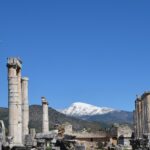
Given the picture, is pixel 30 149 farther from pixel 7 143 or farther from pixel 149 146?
pixel 149 146

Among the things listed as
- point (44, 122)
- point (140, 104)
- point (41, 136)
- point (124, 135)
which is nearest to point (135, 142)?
point (41, 136)

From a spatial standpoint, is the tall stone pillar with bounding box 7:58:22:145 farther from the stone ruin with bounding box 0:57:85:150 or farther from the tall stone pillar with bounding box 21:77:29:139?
the tall stone pillar with bounding box 21:77:29:139

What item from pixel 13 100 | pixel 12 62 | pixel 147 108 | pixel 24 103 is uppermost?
pixel 12 62

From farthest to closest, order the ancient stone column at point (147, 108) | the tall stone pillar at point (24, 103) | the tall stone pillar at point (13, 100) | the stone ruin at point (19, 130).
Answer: the ancient stone column at point (147, 108) → the tall stone pillar at point (24, 103) → the tall stone pillar at point (13, 100) → the stone ruin at point (19, 130)

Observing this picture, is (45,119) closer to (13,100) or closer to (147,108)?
(147,108)

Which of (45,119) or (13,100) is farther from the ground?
(13,100)

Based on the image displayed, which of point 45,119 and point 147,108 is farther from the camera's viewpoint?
point 147,108

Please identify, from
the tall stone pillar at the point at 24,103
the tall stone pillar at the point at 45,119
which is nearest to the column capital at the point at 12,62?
the tall stone pillar at the point at 24,103

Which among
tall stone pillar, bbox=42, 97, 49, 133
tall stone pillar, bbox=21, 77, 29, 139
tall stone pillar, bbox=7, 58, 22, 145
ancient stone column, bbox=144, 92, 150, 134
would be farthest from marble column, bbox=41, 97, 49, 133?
tall stone pillar, bbox=7, 58, 22, 145

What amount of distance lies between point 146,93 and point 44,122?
16089mm

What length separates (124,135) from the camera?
64.6m

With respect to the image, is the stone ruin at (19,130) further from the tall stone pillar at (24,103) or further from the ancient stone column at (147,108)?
the ancient stone column at (147,108)

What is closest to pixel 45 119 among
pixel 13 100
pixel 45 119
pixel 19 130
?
pixel 45 119

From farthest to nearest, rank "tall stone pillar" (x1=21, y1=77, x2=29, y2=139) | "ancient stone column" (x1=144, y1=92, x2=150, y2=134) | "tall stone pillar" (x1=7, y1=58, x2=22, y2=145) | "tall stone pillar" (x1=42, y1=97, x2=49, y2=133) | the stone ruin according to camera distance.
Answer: "ancient stone column" (x1=144, y1=92, x2=150, y2=134)
"tall stone pillar" (x1=42, y1=97, x2=49, y2=133)
"tall stone pillar" (x1=21, y1=77, x2=29, y2=139)
"tall stone pillar" (x1=7, y1=58, x2=22, y2=145)
the stone ruin
